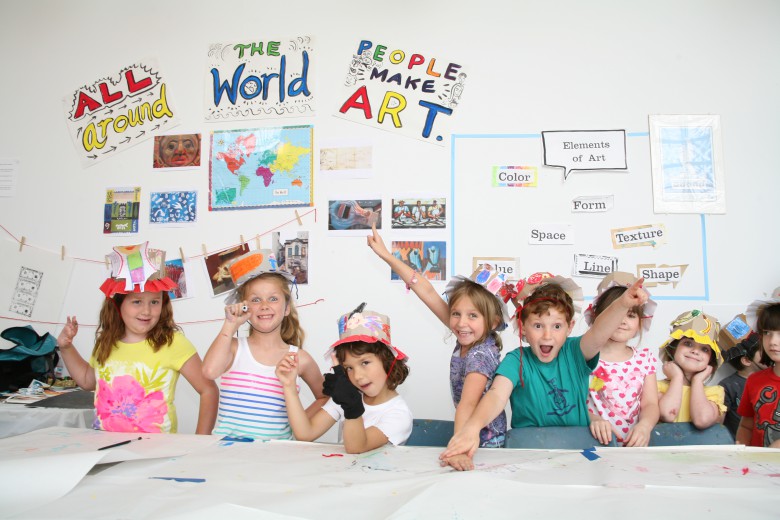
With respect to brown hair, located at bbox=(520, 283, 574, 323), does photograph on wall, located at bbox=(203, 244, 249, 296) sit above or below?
above

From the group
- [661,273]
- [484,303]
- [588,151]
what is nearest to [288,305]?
[484,303]

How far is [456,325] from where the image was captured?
1974 millimetres

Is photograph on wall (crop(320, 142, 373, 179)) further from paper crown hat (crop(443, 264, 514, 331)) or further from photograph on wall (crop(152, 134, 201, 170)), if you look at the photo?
paper crown hat (crop(443, 264, 514, 331))

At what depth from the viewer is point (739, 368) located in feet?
8.43

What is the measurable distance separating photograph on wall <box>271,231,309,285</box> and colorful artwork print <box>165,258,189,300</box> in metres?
0.50

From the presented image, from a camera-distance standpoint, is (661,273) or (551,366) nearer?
(551,366)

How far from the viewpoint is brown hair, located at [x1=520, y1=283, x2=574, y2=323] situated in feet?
5.88

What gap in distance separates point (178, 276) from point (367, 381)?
5.40 feet

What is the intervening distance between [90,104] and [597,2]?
2.67 metres

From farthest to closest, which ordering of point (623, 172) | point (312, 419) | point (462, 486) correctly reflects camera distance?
point (623, 172)
point (312, 419)
point (462, 486)

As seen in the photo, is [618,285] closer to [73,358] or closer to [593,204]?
[593,204]

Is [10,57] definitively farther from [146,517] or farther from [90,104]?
[146,517]

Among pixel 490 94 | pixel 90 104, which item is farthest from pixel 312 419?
pixel 90 104

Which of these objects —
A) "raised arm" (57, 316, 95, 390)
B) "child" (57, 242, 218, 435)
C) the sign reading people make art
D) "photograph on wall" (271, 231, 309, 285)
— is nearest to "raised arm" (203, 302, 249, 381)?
"child" (57, 242, 218, 435)
